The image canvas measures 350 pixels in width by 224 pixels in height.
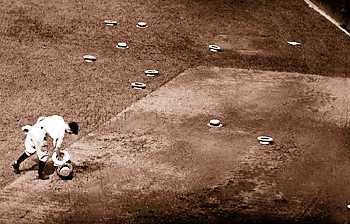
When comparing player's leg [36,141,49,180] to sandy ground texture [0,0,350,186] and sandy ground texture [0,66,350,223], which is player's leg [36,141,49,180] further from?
sandy ground texture [0,0,350,186]

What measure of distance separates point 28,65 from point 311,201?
4.11 metres

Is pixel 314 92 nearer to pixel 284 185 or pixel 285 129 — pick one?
pixel 285 129

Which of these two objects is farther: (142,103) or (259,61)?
(259,61)

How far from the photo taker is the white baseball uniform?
240 inches

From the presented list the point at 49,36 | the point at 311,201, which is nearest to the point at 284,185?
the point at 311,201

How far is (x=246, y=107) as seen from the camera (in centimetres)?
791

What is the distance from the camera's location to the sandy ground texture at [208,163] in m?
5.89

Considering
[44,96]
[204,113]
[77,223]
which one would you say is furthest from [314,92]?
[77,223]

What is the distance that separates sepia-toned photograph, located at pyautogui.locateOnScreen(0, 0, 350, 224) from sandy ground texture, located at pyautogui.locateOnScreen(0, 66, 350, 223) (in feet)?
0.06

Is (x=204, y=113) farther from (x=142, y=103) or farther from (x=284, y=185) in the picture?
(x=284, y=185)

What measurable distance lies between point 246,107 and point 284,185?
1706mm

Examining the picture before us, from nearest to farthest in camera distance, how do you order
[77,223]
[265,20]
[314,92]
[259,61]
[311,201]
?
[77,223] < [311,201] < [314,92] < [259,61] < [265,20]

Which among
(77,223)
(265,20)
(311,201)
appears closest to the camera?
(77,223)

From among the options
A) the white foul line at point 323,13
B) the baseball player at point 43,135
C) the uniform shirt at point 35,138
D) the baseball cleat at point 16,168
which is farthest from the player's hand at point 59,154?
the white foul line at point 323,13
